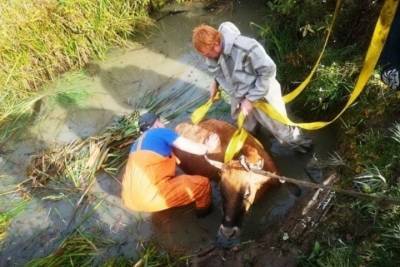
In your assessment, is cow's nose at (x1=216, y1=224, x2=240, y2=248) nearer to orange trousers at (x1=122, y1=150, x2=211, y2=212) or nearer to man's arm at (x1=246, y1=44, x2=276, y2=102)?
orange trousers at (x1=122, y1=150, x2=211, y2=212)

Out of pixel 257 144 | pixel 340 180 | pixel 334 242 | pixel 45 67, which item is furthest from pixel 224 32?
pixel 45 67

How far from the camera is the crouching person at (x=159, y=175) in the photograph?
4.44m

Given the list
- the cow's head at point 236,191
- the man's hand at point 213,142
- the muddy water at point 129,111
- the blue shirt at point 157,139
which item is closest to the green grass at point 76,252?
the muddy water at point 129,111

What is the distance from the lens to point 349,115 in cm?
493

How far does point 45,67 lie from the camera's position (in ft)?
22.6

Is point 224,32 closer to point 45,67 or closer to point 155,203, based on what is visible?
point 155,203

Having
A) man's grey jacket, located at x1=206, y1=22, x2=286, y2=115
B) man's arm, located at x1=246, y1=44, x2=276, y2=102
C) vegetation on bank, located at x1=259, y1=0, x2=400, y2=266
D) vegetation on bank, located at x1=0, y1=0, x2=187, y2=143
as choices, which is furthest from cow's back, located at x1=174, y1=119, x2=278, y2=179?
vegetation on bank, located at x1=0, y1=0, x2=187, y2=143

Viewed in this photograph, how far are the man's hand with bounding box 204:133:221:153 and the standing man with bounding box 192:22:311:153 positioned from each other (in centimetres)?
42

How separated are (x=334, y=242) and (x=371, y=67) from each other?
142 centimetres

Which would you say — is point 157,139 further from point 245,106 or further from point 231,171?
point 245,106

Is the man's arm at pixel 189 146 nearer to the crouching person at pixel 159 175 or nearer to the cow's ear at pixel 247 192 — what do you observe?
the crouching person at pixel 159 175

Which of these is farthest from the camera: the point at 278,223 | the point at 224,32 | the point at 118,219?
the point at 118,219

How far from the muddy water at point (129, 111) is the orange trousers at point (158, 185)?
1.23 ft

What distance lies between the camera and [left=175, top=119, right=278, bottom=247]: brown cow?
4.50m
